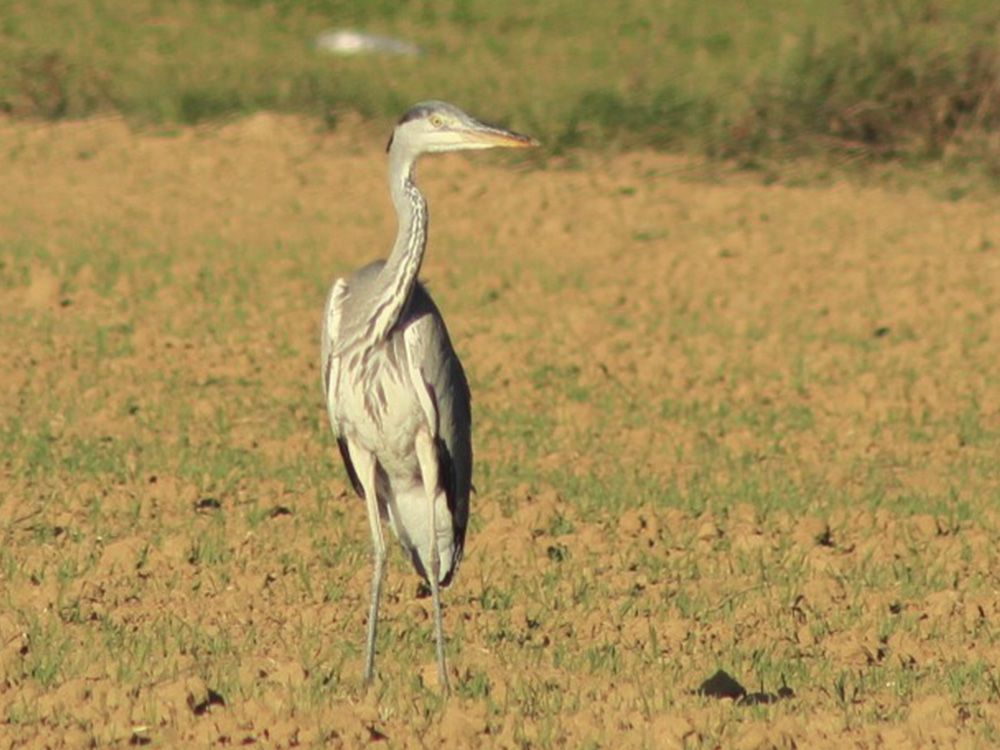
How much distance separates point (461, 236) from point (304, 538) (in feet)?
22.8

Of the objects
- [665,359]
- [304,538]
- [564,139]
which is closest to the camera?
[304,538]

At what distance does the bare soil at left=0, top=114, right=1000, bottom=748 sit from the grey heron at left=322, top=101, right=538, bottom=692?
54 cm

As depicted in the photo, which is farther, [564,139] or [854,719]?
[564,139]

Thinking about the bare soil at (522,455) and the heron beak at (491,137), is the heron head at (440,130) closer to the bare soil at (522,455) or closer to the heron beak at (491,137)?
the heron beak at (491,137)

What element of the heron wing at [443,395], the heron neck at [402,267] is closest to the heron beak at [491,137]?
the heron neck at [402,267]

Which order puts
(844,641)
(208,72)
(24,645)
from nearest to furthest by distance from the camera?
1. (24,645)
2. (844,641)
3. (208,72)

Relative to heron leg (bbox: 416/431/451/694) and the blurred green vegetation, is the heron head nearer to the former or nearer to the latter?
heron leg (bbox: 416/431/451/694)

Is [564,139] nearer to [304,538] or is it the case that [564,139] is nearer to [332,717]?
[304,538]

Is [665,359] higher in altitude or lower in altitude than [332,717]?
lower

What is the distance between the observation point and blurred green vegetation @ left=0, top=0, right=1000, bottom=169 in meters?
18.2

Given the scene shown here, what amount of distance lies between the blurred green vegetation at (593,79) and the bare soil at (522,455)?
2.31ft

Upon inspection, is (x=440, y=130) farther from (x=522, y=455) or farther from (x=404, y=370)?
(x=522, y=455)

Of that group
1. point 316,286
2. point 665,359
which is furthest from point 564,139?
point 665,359

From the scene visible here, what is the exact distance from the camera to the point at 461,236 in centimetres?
1523
